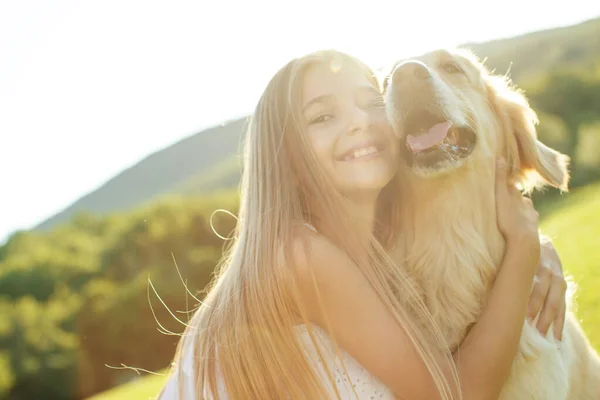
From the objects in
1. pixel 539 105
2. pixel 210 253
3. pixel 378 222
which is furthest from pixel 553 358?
pixel 539 105

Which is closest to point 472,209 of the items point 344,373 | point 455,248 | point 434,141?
point 455,248

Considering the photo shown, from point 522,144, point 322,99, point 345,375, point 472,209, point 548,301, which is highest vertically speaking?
point 322,99

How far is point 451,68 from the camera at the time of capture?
2.86 metres

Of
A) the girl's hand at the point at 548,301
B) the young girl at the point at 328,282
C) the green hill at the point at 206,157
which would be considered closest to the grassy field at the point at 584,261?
the girl's hand at the point at 548,301

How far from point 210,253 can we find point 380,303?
2053 centimetres

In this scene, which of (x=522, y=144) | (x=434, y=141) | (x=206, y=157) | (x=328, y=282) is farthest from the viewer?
(x=206, y=157)

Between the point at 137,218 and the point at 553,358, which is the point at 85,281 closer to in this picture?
the point at 137,218

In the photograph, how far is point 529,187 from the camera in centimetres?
301

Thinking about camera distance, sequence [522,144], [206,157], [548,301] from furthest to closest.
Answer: [206,157] < [522,144] < [548,301]

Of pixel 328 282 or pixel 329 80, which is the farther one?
pixel 329 80

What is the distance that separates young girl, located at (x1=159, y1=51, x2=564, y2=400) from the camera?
7.94 ft

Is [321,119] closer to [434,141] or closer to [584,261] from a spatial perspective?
Answer: [434,141]

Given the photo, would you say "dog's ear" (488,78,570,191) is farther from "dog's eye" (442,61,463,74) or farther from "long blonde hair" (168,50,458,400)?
"long blonde hair" (168,50,458,400)

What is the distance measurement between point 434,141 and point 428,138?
3 centimetres
